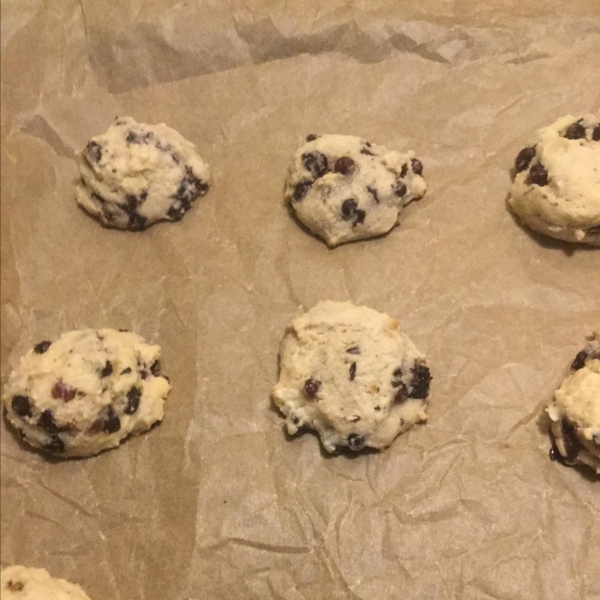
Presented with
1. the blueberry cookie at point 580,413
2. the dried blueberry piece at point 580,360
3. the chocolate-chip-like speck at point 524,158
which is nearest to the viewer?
the blueberry cookie at point 580,413

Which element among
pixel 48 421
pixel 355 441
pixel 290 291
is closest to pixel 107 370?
pixel 48 421

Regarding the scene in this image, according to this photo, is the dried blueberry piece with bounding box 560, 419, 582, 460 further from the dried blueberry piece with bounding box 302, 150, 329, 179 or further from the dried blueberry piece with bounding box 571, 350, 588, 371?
the dried blueberry piece with bounding box 302, 150, 329, 179

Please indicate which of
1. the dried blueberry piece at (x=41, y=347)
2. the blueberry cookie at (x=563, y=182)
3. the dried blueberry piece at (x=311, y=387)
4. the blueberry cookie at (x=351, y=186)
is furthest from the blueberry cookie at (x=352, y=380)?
the dried blueberry piece at (x=41, y=347)

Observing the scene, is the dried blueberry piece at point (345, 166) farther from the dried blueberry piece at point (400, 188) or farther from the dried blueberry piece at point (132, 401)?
the dried blueberry piece at point (132, 401)

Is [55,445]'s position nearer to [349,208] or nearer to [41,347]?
[41,347]

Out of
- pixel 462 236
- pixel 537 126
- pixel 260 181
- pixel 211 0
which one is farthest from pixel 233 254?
pixel 537 126

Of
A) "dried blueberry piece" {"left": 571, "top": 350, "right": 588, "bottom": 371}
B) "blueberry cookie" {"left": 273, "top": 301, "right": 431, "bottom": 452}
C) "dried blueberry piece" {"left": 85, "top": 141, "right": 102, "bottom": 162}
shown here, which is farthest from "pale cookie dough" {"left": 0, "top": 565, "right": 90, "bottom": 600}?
"dried blueberry piece" {"left": 571, "top": 350, "right": 588, "bottom": 371}
